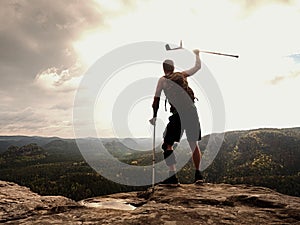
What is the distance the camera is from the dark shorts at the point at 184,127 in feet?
31.2

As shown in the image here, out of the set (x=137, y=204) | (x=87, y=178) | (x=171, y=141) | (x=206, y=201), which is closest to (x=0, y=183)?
(x=137, y=204)

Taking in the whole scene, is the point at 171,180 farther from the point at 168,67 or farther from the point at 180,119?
the point at 168,67

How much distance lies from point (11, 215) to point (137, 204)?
3057mm

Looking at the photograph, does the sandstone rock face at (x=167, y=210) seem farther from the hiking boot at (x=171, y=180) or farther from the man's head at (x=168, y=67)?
the man's head at (x=168, y=67)

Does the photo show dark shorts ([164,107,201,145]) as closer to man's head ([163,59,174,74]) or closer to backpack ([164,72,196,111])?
backpack ([164,72,196,111])

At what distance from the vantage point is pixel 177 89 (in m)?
9.66

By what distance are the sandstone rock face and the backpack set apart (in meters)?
3.48

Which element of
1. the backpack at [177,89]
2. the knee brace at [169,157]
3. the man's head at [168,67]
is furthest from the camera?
the man's head at [168,67]

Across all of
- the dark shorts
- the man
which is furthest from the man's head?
the dark shorts

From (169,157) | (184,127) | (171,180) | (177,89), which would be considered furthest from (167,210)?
(177,89)

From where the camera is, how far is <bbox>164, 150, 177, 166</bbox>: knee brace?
9127 millimetres

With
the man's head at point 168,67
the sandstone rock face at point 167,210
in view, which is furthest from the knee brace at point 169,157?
the man's head at point 168,67

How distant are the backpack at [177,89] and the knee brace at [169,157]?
72.4 inches

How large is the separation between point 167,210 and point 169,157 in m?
3.70
